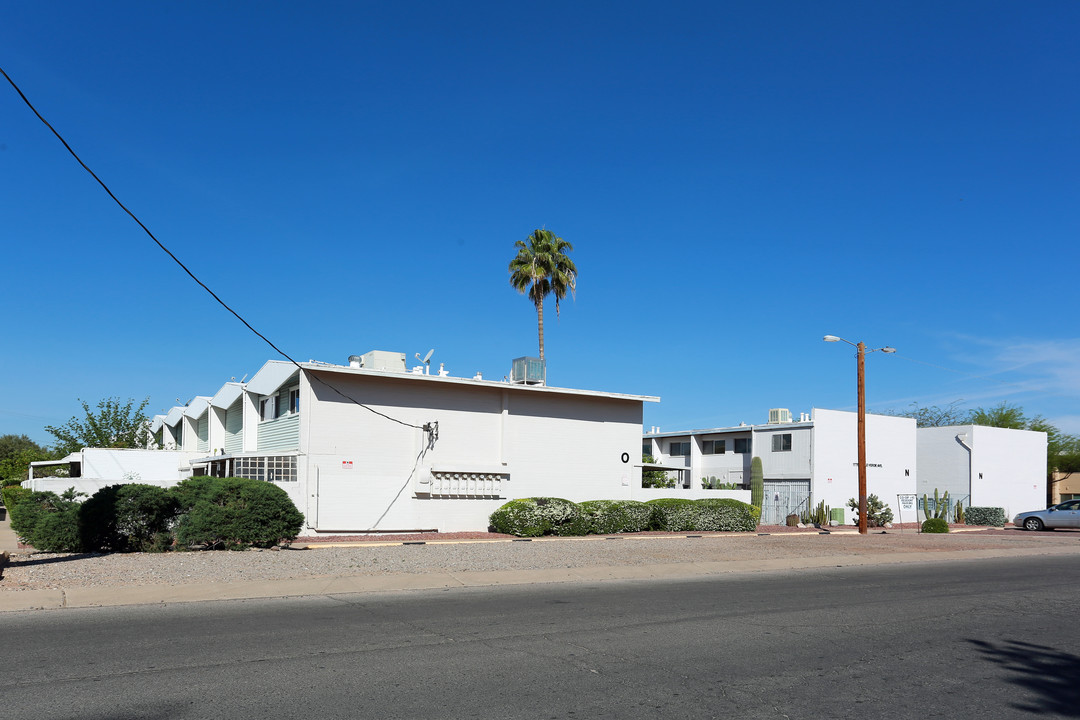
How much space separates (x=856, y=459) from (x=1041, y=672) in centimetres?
3738

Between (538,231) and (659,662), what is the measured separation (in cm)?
3575

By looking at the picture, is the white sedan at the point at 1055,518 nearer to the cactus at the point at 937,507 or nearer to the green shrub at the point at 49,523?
the cactus at the point at 937,507

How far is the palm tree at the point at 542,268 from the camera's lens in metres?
42.7

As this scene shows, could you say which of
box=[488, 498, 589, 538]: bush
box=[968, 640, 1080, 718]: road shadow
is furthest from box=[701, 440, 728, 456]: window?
box=[968, 640, 1080, 718]: road shadow

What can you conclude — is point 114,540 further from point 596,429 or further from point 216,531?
point 596,429

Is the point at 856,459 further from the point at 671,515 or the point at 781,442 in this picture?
the point at 671,515

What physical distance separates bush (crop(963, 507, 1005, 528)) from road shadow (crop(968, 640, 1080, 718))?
3942 centimetres

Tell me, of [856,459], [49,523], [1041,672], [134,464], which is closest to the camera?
[1041,672]

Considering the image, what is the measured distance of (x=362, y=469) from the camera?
27109 mm

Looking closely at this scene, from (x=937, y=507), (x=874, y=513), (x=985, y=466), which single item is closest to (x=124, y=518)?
(x=874, y=513)

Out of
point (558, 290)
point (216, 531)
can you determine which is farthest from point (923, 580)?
point (558, 290)

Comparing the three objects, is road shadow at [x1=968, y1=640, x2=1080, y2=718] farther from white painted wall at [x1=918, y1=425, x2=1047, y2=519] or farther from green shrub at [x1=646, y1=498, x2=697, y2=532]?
white painted wall at [x1=918, y1=425, x2=1047, y2=519]

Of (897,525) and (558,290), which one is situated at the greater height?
(558,290)

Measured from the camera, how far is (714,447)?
159ft
